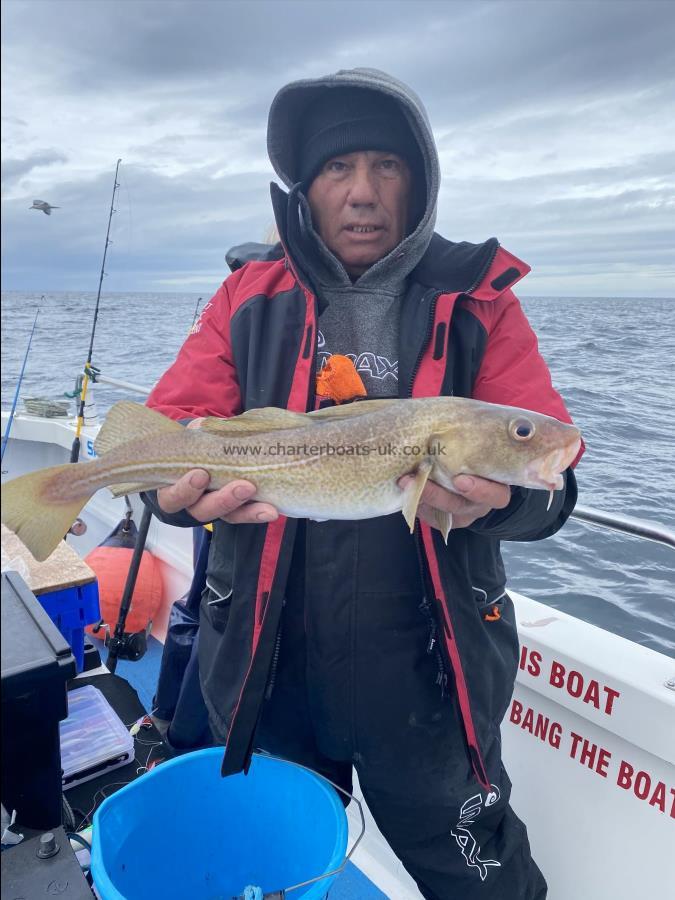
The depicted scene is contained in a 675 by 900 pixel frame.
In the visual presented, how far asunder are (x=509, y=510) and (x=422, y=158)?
1.58 meters

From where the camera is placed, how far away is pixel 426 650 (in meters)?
2.44

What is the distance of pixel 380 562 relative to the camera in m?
2.38

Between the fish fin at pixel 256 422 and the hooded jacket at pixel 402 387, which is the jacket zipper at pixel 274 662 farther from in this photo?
the fish fin at pixel 256 422

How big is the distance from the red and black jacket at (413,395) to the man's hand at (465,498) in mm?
95

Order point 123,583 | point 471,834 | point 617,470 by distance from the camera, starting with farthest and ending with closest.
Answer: point 123,583 < point 617,470 < point 471,834

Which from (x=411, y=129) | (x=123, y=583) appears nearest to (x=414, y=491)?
(x=411, y=129)

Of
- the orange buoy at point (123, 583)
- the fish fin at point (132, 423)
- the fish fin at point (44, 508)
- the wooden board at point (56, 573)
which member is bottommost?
the orange buoy at point (123, 583)

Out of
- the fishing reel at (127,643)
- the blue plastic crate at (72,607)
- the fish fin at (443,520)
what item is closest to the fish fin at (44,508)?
the fish fin at (443,520)

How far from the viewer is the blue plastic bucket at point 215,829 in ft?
8.05

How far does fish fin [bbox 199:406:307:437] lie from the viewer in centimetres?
216

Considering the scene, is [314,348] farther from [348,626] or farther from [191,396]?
[348,626]

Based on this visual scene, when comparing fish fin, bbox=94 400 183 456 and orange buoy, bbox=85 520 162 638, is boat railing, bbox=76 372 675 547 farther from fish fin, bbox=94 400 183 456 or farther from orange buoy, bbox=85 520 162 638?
orange buoy, bbox=85 520 162 638

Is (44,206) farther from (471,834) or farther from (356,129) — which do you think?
(471,834)

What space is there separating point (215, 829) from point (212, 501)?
1.66 metres
